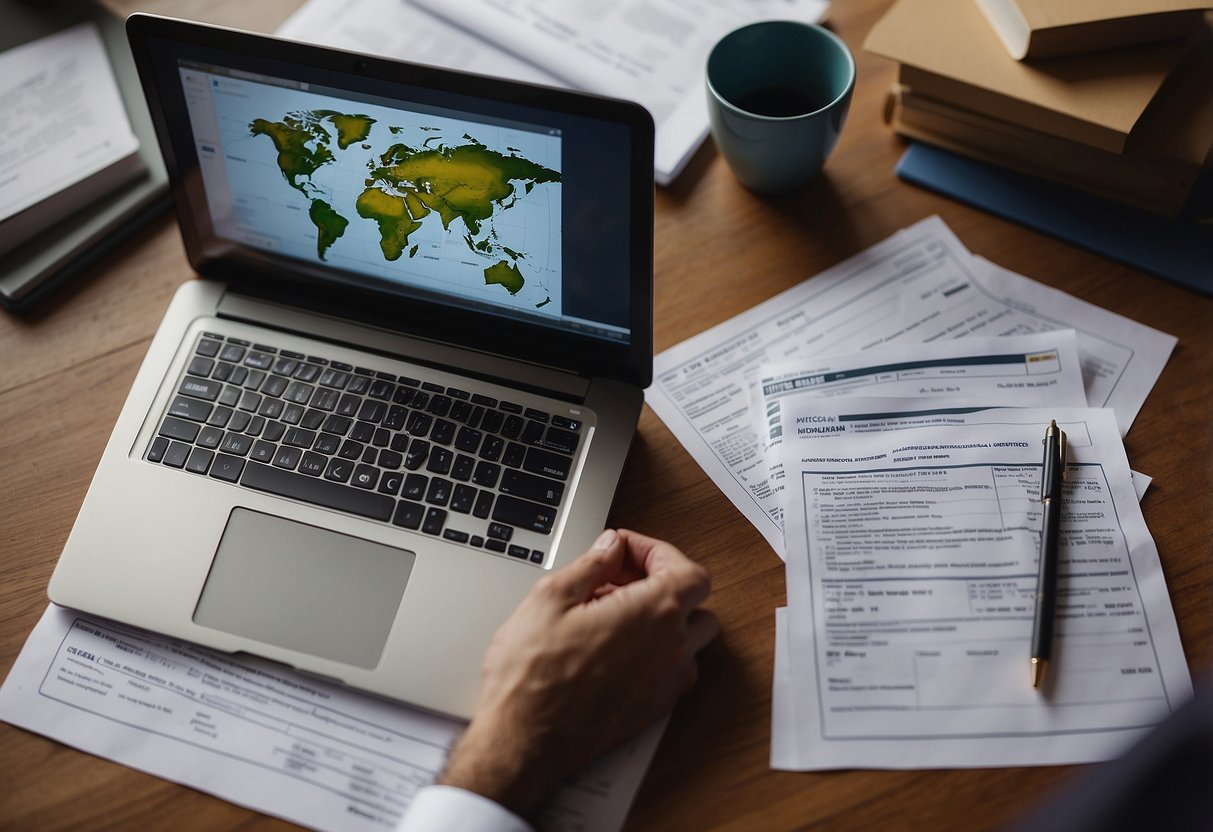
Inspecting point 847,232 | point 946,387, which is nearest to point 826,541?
point 946,387

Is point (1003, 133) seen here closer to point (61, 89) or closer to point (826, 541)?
point (826, 541)

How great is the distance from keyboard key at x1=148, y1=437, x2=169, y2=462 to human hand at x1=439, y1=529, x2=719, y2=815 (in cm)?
32

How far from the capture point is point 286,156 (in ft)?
2.46

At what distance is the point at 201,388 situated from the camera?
80 centimetres

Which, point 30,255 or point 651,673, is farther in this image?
point 30,255

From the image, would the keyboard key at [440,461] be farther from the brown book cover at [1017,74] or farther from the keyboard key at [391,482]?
the brown book cover at [1017,74]

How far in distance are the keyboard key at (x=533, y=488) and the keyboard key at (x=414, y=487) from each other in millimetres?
62

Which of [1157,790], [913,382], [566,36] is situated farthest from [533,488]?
[566,36]

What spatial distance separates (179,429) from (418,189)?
10.8 inches

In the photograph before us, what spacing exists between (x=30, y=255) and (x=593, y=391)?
558 mm

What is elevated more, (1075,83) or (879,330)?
(1075,83)

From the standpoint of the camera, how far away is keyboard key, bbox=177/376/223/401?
0.79 meters

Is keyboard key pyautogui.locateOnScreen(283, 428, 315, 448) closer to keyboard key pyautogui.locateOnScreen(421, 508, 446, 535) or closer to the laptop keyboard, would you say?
the laptop keyboard

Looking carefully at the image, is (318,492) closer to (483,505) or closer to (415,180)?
(483,505)
